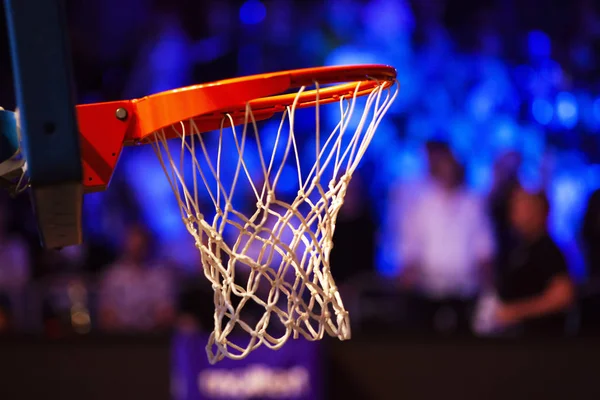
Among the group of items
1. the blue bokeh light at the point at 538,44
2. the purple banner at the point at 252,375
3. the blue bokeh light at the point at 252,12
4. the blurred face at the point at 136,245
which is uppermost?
the blue bokeh light at the point at 252,12

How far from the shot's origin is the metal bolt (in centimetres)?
151

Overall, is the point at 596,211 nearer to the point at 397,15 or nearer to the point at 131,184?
the point at 397,15

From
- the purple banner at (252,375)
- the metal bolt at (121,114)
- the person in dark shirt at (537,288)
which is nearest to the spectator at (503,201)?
the person in dark shirt at (537,288)

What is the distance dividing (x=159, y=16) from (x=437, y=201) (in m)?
2.07

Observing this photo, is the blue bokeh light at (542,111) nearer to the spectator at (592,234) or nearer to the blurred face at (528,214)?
the spectator at (592,234)

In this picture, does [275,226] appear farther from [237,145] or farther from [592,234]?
[592,234]

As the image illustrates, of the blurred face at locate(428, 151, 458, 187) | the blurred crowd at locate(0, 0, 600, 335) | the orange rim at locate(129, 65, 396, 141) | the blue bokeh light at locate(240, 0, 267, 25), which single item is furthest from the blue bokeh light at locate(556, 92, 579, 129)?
the orange rim at locate(129, 65, 396, 141)

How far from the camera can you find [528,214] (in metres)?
3.51

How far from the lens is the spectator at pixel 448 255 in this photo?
409 cm

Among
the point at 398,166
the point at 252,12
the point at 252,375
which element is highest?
the point at 252,12

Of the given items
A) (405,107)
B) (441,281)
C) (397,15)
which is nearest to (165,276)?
(441,281)

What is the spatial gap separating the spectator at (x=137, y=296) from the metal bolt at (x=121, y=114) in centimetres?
244

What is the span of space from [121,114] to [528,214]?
2.39 meters

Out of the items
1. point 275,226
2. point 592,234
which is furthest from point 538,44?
point 275,226
